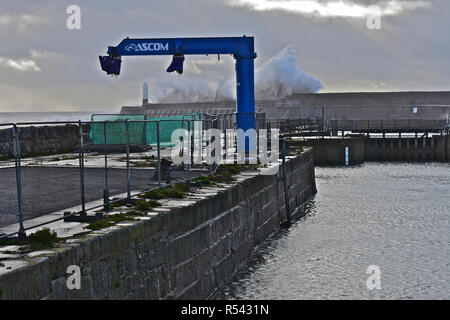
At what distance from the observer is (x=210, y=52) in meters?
24.2

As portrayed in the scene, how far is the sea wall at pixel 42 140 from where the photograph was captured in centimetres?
2106

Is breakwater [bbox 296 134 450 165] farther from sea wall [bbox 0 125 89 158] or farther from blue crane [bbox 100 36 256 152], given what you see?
sea wall [bbox 0 125 89 158]

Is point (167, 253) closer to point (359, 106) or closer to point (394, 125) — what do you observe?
point (394, 125)

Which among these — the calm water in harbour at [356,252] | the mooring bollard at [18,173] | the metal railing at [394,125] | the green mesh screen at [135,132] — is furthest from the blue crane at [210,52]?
the metal railing at [394,125]

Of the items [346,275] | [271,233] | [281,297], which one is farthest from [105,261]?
[271,233]

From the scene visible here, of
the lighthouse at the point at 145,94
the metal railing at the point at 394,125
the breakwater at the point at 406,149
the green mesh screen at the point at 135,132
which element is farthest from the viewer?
the lighthouse at the point at 145,94

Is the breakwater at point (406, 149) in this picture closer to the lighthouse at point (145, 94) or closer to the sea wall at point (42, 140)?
the sea wall at point (42, 140)

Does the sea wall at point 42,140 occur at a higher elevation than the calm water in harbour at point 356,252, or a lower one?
higher

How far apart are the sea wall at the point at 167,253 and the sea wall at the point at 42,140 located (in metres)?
8.15

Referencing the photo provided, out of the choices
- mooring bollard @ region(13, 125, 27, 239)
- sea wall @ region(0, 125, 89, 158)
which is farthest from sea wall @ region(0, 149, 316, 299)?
sea wall @ region(0, 125, 89, 158)

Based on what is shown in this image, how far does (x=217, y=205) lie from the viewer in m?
12.9

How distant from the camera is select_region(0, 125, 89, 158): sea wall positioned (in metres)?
21.1

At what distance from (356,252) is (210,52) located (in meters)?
9.90

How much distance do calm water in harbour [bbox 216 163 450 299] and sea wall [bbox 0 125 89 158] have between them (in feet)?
28.0
